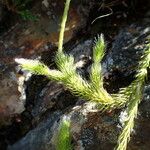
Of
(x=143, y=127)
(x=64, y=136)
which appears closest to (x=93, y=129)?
(x=143, y=127)

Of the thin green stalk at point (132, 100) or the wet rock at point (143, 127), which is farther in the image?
the wet rock at point (143, 127)

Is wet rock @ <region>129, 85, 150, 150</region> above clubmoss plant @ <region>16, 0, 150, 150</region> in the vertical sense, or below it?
below

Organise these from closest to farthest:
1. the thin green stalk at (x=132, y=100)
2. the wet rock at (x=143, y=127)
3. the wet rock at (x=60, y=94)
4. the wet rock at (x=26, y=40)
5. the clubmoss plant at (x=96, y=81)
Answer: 1. the thin green stalk at (x=132, y=100)
2. the clubmoss plant at (x=96, y=81)
3. the wet rock at (x=143, y=127)
4. the wet rock at (x=60, y=94)
5. the wet rock at (x=26, y=40)

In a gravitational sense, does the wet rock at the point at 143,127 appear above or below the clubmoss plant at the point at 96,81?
below

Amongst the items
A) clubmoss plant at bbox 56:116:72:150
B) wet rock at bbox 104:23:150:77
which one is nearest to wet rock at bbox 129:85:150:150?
wet rock at bbox 104:23:150:77

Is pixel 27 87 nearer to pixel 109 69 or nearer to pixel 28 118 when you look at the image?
pixel 28 118

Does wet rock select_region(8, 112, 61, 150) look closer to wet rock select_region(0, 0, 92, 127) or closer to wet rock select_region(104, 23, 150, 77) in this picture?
wet rock select_region(0, 0, 92, 127)

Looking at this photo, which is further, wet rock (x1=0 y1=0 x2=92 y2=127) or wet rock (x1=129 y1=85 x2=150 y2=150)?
wet rock (x1=0 y1=0 x2=92 y2=127)

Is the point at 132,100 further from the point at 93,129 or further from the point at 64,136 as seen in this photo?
the point at 93,129

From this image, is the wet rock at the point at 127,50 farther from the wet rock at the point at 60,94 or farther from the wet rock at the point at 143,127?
the wet rock at the point at 143,127

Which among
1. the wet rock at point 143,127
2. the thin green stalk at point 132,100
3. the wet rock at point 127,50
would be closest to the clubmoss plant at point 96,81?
the thin green stalk at point 132,100

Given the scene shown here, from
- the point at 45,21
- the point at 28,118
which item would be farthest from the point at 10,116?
the point at 45,21

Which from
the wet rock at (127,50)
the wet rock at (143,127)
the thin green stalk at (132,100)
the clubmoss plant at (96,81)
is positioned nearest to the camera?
the thin green stalk at (132,100)
